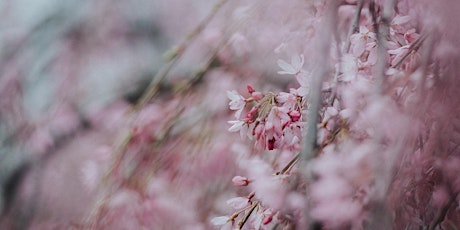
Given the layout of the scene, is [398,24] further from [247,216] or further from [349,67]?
[247,216]

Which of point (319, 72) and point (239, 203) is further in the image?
point (239, 203)

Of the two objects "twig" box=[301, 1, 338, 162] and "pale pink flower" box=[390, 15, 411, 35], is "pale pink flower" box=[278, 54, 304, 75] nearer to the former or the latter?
"pale pink flower" box=[390, 15, 411, 35]

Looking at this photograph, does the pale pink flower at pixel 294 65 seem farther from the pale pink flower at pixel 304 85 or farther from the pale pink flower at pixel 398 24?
the pale pink flower at pixel 398 24

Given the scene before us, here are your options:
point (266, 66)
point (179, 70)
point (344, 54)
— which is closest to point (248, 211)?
point (344, 54)

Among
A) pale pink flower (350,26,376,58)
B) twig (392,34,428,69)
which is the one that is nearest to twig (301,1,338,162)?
twig (392,34,428,69)

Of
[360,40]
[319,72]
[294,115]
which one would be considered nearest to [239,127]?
[294,115]

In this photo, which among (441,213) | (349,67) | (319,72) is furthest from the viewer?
(349,67)

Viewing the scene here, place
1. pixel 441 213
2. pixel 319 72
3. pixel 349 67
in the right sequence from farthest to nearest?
pixel 349 67 → pixel 441 213 → pixel 319 72

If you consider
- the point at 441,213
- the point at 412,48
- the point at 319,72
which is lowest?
the point at 441,213

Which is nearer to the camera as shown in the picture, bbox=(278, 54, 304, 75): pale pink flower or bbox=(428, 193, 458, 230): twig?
bbox=(428, 193, 458, 230): twig

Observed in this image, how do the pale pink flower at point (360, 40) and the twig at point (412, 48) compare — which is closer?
the twig at point (412, 48)

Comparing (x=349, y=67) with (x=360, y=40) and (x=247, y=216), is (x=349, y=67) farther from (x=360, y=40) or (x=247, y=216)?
(x=247, y=216)

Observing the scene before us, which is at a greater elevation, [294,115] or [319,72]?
[319,72]

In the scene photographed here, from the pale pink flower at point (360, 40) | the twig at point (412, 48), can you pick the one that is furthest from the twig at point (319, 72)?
the pale pink flower at point (360, 40)
